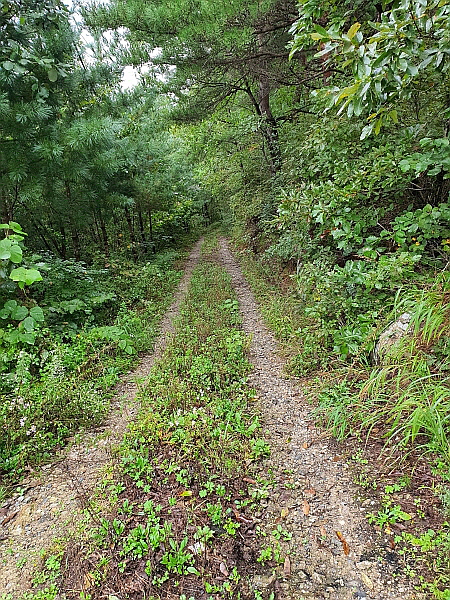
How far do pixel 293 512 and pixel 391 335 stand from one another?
2003mm

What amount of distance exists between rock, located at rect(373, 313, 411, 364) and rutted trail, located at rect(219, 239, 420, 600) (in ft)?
3.30

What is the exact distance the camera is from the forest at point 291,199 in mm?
2646

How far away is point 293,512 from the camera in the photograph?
2.53 metres

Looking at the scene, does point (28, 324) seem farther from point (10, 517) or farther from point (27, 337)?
point (10, 517)

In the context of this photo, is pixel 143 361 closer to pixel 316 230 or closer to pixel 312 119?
pixel 316 230

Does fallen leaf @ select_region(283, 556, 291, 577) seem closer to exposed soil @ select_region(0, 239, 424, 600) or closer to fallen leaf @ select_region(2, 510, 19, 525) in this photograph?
exposed soil @ select_region(0, 239, 424, 600)

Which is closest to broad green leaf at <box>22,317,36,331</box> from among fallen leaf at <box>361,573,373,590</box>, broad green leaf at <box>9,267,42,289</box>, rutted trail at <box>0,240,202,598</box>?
broad green leaf at <box>9,267,42,289</box>

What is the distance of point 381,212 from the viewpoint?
4.12 meters

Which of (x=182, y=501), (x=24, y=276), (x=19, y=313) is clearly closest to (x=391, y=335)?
(x=182, y=501)

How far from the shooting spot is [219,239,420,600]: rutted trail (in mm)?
1990

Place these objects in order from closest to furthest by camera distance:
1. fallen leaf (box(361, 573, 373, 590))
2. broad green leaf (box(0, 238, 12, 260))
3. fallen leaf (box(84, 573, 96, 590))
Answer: fallen leaf (box(361, 573, 373, 590)), fallen leaf (box(84, 573, 96, 590)), broad green leaf (box(0, 238, 12, 260))

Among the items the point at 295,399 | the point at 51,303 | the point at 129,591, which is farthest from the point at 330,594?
the point at 51,303

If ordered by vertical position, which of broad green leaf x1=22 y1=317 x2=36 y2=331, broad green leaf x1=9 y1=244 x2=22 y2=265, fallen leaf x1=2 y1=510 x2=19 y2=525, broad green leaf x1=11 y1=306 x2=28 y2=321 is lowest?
fallen leaf x1=2 y1=510 x2=19 y2=525

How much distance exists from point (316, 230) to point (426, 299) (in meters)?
2.58
